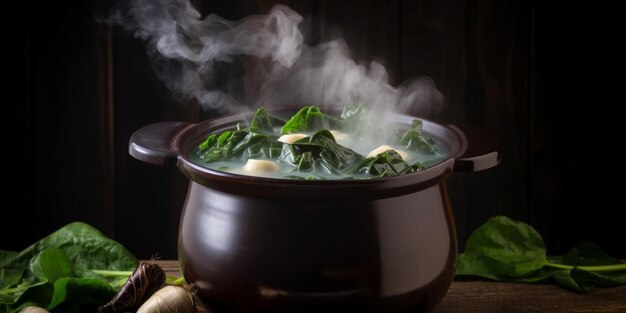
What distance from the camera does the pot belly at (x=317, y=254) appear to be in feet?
4.44

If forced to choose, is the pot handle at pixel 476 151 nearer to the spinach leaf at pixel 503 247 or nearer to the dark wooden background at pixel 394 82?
the spinach leaf at pixel 503 247

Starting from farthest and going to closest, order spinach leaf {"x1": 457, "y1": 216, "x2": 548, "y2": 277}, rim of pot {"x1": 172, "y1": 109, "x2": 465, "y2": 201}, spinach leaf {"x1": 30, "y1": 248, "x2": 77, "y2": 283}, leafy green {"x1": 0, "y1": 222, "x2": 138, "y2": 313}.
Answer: spinach leaf {"x1": 457, "y1": 216, "x2": 548, "y2": 277}, spinach leaf {"x1": 30, "y1": 248, "x2": 77, "y2": 283}, leafy green {"x1": 0, "y1": 222, "x2": 138, "y2": 313}, rim of pot {"x1": 172, "y1": 109, "x2": 465, "y2": 201}

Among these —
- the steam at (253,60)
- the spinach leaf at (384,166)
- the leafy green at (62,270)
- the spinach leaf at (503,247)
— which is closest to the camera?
the spinach leaf at (384,166)

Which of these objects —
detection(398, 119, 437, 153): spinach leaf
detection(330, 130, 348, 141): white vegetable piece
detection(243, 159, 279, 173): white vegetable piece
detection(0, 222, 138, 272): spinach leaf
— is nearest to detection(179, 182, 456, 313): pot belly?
detection(243, 159, 279, 173): white vegetable piece

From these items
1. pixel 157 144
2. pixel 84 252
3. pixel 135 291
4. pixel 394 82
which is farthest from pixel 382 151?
pixel 394 82

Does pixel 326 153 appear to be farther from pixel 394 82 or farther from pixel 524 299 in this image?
pixel 394 82

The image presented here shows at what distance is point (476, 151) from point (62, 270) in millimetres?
924

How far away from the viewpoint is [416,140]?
1.69 metres

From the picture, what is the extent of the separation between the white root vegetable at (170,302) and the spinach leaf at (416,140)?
55cm

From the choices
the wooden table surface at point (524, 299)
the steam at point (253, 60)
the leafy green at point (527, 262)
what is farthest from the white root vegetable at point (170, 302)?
the steam at point (253, 60)

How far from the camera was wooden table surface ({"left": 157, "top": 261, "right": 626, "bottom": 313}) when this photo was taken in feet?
5.53

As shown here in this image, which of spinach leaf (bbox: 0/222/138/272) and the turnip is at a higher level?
the turnip

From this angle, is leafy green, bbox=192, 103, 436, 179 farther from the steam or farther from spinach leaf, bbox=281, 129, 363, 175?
the steam

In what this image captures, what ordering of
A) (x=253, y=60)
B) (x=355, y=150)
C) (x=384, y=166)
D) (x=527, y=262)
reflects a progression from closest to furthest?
1. (x=384, y=166)
2. (x=355, y=150)
3. (x=527, y=262)
4. (x=253, y=60)
